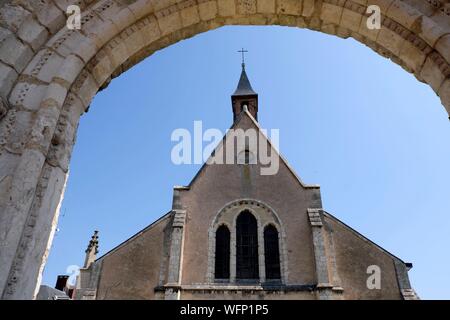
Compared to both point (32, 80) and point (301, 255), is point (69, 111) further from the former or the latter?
point (301, 255)

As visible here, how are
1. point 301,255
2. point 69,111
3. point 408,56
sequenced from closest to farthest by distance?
point 69,111, point 408,56, point 301,255

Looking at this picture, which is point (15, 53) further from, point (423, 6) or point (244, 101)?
point (244, 101)

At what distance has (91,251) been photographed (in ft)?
49.5

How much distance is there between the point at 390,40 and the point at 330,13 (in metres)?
0.59

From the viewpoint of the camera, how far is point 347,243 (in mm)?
12953

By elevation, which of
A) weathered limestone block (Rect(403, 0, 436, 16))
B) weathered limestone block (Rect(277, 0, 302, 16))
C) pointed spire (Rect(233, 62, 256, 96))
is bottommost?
weathered limestone block (Rect(403, 0, 436, 16))

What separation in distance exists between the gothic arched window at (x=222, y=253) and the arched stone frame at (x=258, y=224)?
0.16 m

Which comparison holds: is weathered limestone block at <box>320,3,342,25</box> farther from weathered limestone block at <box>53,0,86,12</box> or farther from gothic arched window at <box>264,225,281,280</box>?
gothic arched window at <box>264,225,281,280</box>

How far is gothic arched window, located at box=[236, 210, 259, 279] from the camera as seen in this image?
1245 cm

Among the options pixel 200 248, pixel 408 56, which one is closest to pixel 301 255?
pixel 200 248

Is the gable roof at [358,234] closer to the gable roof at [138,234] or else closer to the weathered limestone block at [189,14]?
the gable roof at [138,234]

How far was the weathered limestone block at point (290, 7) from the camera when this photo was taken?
3354 millimetres

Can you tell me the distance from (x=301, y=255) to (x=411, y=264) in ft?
13.1

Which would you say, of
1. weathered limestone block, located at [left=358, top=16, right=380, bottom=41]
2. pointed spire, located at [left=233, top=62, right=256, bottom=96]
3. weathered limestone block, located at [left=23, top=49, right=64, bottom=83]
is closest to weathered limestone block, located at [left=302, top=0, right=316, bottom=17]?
weathered limestone block, located at [left=358, top=16, right=380, bottom=41]
